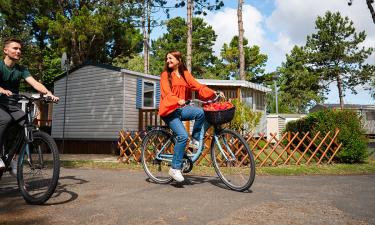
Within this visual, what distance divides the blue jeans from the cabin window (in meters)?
10.0

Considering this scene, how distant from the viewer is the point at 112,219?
2.91m

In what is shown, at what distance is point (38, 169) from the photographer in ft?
11.4

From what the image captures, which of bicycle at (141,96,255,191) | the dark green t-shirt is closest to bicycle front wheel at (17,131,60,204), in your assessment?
the dark green t-shirt

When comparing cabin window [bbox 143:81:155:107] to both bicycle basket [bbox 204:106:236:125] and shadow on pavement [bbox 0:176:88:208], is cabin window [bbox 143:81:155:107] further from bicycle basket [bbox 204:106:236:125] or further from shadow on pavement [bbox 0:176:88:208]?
bicycle basket [bbox 204:106:236:125]

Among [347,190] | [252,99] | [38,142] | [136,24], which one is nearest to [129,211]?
[38,142]

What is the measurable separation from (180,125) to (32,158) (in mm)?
1784

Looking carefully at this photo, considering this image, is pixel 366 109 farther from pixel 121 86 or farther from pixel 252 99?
pixel 121 86

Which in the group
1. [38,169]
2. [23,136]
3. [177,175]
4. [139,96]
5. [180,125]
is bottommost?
[177,175]

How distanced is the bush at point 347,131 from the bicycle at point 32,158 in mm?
7783

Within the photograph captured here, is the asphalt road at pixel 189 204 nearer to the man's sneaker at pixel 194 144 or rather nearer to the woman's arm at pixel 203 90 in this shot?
the man's sneaker at pixel 194 144

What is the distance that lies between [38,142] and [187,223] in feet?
5.71

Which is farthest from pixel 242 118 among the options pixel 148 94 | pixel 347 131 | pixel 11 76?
pixel 148 94

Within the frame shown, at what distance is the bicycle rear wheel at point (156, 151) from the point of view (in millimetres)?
4832

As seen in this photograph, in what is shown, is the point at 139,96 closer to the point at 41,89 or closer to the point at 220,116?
the point at 220,116
